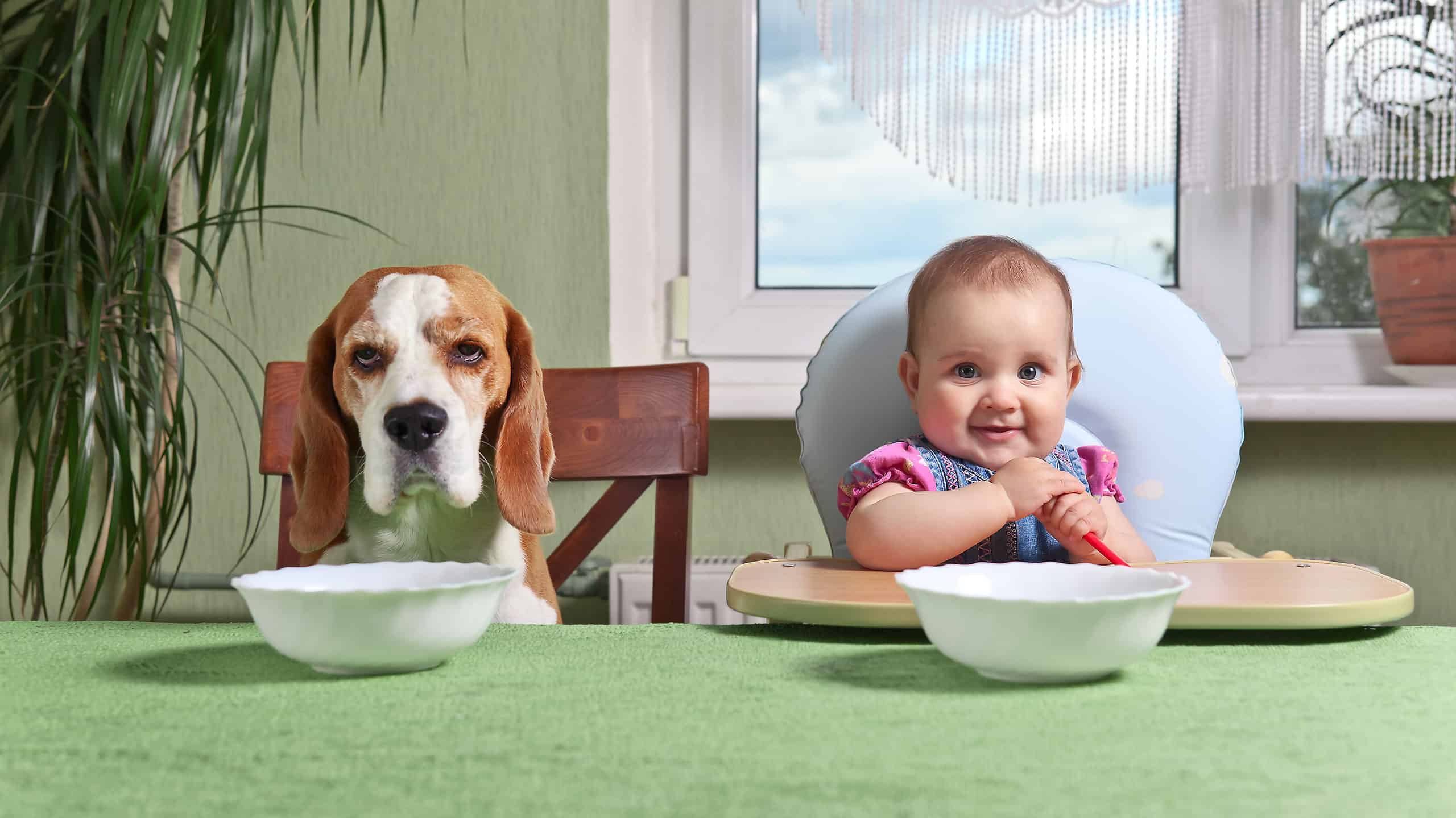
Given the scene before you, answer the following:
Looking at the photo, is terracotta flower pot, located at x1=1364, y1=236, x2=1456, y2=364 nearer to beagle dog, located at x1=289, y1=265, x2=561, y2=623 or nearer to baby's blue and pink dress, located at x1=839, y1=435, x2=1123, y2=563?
baby's blue and pink dress, located at x1=839, y1=435, x2=1123, y2=563

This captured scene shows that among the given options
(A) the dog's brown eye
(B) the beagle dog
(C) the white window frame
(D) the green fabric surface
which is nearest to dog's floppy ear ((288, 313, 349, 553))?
(B) the beagle dog

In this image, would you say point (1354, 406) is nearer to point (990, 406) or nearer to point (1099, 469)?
point (1099, 469)

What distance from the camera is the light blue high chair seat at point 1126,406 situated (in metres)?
1.19

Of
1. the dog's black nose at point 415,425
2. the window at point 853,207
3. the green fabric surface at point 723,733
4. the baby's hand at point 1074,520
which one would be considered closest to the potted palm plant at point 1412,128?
the window at point 853,207

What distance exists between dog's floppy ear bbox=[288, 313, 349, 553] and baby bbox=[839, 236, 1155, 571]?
453mm

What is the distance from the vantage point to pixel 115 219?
1469 millimetres

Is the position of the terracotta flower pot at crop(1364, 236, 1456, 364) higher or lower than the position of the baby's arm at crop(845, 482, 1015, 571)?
higher

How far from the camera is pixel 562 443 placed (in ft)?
4.19

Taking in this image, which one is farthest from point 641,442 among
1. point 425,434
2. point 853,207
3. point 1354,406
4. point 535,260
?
point 1354,406

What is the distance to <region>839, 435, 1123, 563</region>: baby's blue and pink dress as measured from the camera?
1.05 metres

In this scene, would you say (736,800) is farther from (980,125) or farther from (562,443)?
(980,125)

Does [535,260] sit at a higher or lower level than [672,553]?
higher

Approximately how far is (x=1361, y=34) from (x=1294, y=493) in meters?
0.76

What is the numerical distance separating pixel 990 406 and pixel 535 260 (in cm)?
100
